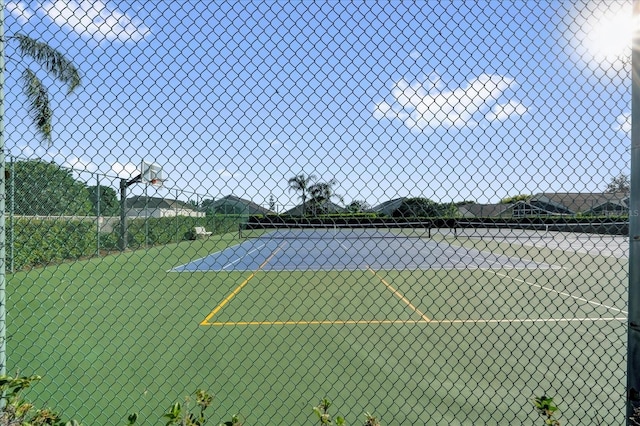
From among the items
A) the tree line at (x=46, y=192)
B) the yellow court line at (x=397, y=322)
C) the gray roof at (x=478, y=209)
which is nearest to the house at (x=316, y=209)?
the gray roof at (x=478, y=209)

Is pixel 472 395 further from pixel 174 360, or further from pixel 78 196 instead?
pixel 78 196

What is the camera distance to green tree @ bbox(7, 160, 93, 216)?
10.6m

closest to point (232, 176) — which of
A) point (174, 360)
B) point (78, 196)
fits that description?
point (174, 360)

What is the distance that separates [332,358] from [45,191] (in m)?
9.49

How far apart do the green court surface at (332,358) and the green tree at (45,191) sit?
9.21ft

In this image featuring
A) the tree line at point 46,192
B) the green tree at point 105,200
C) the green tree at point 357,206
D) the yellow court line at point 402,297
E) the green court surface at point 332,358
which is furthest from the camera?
the green tree at point 105,200

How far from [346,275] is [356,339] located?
6650 millimetres

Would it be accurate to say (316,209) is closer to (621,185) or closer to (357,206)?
(357,206)

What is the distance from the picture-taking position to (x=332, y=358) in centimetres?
511

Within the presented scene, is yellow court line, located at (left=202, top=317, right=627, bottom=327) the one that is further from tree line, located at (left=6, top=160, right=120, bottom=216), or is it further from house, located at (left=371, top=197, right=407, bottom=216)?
tree line, located at (left=6, top=160, right=120, bottom=216)

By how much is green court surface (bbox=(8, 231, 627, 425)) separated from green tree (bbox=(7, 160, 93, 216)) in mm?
2808

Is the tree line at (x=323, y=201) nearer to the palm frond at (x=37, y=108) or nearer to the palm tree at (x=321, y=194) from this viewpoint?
the palm tree at (x=321, y=194)

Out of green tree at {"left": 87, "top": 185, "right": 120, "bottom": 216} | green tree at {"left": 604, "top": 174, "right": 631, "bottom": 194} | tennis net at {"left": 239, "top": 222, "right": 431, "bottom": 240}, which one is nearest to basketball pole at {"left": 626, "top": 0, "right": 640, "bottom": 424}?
green tree at {"left": 604, "top": 174, "right": 631, "bottom": 194}

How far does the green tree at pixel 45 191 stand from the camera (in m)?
10.6
